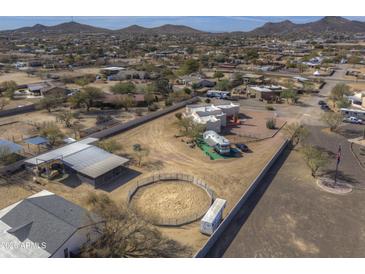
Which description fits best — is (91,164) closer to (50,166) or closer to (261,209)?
(50,166)

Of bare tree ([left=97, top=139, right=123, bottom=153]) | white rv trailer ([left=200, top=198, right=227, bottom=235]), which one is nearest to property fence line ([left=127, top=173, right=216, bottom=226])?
white rv trailer ([left=200, top=198, right=227, bottom=235])

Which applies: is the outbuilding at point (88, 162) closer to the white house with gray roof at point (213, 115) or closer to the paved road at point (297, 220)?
the paved road at point (297, 220)

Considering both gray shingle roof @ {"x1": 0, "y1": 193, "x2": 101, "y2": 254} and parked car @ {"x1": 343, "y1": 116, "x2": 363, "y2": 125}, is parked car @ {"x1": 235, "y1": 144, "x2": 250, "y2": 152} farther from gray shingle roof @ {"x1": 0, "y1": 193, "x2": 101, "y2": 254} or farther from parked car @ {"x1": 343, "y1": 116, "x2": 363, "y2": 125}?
gray shingle roof @ {"x1": 0, "y1": 193, "x2": 101, "y2": 254}

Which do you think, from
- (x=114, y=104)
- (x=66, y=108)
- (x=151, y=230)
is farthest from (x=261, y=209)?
(x=66, y=108)

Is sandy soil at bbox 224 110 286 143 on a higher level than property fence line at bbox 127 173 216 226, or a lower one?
higher

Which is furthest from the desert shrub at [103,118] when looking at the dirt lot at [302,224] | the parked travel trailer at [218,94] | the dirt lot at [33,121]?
the dirt lot at [302,224]

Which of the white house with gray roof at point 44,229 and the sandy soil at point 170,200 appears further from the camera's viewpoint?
the sandy soil at point 170,200
